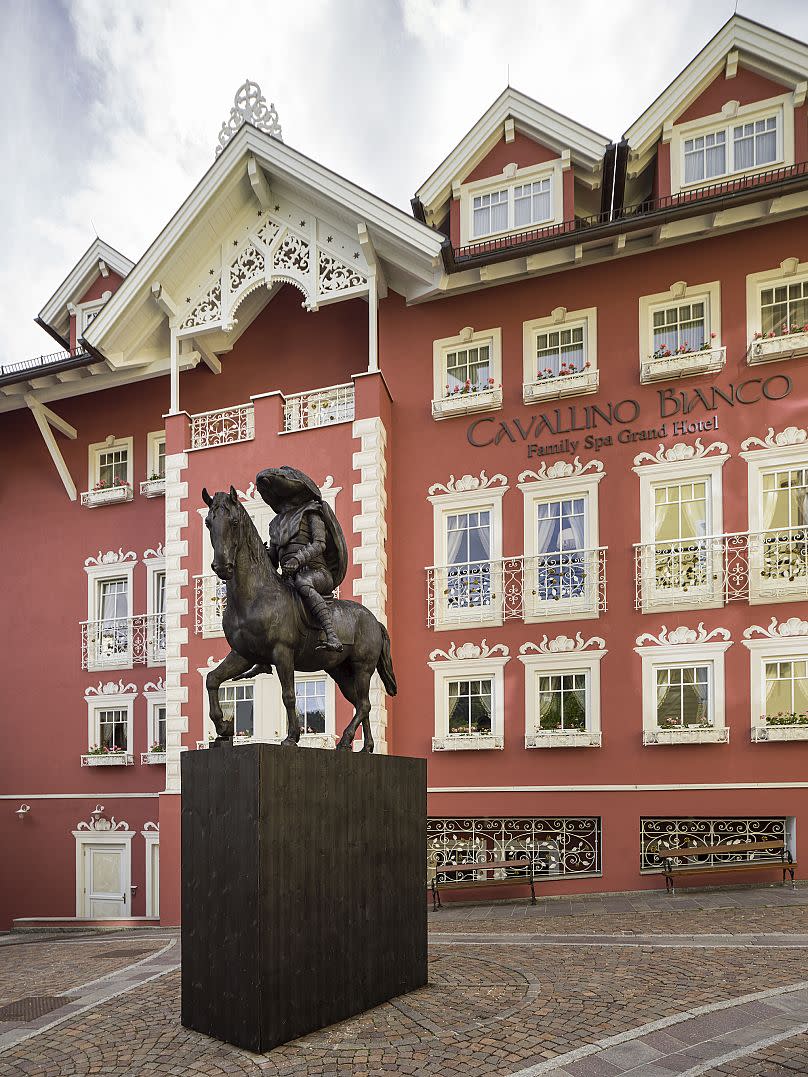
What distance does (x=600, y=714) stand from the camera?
14328 millimetres

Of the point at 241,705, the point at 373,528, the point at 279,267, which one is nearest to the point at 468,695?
the point at 373,528

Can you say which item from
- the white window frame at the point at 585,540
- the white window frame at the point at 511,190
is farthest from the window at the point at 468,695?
the white window frame at the point at 511,190

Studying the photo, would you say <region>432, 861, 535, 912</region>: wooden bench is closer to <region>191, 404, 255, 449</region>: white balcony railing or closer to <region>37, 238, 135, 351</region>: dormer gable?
<region>191, 404, 255, 449</region>: white balcony railing

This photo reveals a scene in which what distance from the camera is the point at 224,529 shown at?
265 inches

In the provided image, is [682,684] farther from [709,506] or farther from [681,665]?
[709,506]

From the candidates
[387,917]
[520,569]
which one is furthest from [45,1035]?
[520,569]

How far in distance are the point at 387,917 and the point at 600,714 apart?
783 cm

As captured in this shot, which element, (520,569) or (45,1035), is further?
(520,569)

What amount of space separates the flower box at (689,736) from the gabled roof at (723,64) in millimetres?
10857

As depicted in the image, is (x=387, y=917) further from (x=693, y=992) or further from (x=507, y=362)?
(x=507, y=362)

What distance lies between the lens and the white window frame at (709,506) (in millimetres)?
13969

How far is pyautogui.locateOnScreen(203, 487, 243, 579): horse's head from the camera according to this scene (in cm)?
669

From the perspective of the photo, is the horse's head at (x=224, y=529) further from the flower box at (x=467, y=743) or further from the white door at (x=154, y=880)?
the white door at (x=154, y=880)

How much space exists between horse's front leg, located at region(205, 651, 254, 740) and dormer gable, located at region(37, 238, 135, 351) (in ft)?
52.3
